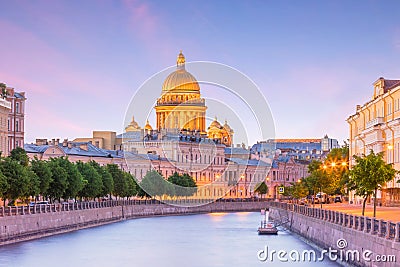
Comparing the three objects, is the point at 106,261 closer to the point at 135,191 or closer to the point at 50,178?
the point at 50,178

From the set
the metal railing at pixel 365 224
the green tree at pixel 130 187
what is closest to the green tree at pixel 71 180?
the green tree at pixel 130 187

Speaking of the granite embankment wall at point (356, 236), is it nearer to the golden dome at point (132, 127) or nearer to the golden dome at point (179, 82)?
the golden dome at point (132, 127)

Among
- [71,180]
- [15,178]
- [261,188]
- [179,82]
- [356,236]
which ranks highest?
[179,82]

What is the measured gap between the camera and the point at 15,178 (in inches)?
2500

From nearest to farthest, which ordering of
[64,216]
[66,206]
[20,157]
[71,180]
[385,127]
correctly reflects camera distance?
[64,216] → [66,206] → [385,127] → [71,180] → [20,157]

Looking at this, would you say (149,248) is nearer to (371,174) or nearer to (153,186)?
(371,174)

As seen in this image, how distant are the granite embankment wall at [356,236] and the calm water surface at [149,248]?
1749 mm

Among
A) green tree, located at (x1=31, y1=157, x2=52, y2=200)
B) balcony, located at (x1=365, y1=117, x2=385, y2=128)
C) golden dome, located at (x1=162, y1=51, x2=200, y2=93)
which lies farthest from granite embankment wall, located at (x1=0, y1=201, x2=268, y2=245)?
golden dome, located at (x1=162, y1=51, x2=200, y2=93)

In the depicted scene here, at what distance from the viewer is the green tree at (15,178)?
63125mm

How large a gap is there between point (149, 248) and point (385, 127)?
24730 millimetres

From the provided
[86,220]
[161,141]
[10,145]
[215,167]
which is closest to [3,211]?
[86,220]

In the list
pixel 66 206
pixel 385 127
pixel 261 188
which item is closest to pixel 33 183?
pixel 66 206

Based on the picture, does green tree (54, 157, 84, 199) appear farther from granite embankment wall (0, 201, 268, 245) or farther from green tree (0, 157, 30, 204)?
green tree (0, 157, 30, 204)

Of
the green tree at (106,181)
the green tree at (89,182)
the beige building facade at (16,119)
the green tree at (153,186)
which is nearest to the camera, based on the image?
the green tree at (89,182)
